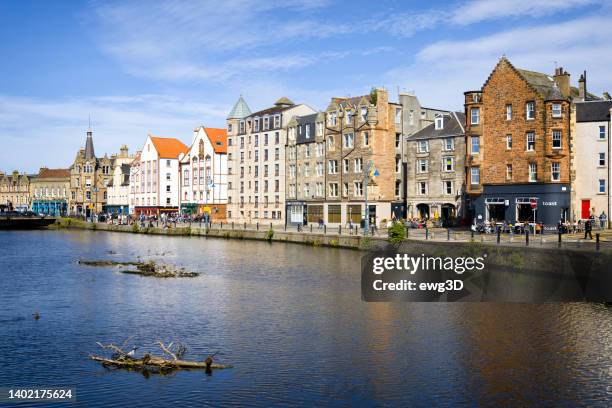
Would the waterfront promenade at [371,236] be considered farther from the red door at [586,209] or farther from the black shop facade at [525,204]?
the red door at [586,209]

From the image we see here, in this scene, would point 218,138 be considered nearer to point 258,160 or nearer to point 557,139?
point 258,160

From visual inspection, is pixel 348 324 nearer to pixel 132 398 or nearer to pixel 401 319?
pixel 401 319

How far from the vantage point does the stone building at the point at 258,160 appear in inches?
4094

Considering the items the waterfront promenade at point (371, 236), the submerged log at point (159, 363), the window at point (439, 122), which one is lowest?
the submerged log at point (159, 363)

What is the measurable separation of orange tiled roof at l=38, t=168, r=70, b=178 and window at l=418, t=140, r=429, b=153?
380ft

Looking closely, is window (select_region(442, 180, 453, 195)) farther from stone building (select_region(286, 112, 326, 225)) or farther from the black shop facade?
stone building (select_region(286, 112, 326, 225))

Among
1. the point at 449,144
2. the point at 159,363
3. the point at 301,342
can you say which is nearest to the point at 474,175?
the point at 449,144

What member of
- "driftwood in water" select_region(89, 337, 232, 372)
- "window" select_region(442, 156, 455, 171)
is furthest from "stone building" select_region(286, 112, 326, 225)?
"driftwood in water" select_region(89, 337, 232, 372)

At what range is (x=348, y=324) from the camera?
32.3 metres

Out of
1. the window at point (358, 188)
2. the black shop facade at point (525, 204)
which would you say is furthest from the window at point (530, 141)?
the window at point (358, 188)

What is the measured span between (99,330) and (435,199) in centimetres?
5565

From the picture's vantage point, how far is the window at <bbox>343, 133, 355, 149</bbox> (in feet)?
289

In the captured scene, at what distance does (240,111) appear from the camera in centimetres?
11669

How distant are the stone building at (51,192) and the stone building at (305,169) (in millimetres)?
86402
